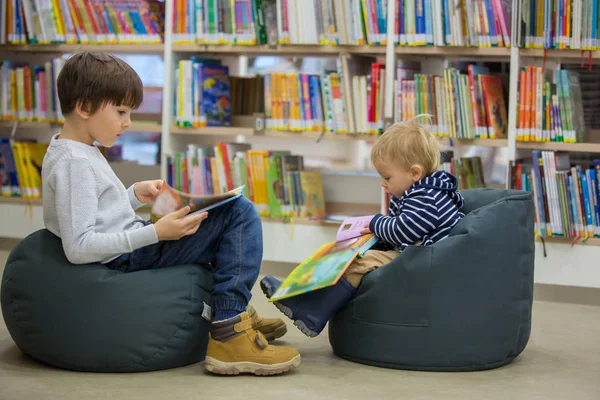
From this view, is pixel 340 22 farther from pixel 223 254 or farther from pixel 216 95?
pixel 223 254

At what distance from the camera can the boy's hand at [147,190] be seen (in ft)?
8.22

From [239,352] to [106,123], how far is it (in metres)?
0.72

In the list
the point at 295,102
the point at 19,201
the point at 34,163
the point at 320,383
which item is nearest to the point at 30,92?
the point at 34,163

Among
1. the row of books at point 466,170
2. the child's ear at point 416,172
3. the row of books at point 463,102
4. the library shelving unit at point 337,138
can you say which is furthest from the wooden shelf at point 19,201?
the child's ear at point 416,172

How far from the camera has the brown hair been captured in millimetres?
2301

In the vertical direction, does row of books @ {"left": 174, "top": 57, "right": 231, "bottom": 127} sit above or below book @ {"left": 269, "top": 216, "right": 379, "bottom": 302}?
above

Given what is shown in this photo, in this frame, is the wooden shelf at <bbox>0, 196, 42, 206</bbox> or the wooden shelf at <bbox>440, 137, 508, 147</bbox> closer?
the wooden shelf at <bbox>440, 137, 508, 147</bbox>

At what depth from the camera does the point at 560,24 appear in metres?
3.70

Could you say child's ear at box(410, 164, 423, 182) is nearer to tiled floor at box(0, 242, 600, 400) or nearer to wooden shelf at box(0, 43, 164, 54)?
tiled floor at box(0, 242, 600, 400)

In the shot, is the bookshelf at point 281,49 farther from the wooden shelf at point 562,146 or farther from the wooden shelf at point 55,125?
the wooden shelf at point 562,146

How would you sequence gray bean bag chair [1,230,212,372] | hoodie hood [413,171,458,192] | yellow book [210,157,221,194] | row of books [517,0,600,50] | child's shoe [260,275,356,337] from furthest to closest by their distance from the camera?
yellow book [210,157,221,194] → row of books [517,0,600,50] → hoodie hood [413,171,458,192] → child's shoe [260,275,356,337] → gray bean bag chair [1,230,212,372]

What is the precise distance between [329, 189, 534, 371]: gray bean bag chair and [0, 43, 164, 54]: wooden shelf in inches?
98.5

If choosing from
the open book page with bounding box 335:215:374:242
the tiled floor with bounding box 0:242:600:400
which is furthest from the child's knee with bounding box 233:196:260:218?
the tiled floor with bounding box 0:242:600:400

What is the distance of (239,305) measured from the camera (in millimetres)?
2314
